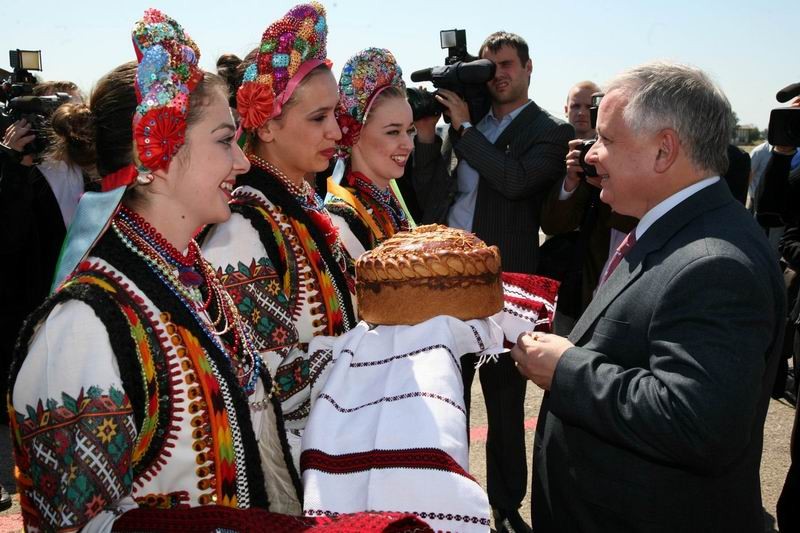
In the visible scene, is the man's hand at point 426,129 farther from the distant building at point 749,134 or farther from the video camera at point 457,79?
the distant building at point 749,134

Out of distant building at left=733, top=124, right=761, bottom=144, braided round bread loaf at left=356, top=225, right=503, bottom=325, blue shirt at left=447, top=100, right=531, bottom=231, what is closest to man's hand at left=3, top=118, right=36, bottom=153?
blue shirt at left=447, top=100, right=531, bottom=231

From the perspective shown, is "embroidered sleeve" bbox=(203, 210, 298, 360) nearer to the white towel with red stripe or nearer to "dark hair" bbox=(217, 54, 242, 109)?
the white towel with red stripe

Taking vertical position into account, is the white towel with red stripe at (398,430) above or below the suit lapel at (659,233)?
below

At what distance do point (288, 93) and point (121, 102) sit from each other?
0.98 meters

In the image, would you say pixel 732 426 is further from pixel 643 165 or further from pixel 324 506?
pixel 324 506

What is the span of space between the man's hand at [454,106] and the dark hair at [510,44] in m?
0.47

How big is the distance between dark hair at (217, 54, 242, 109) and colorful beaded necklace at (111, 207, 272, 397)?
1.11m

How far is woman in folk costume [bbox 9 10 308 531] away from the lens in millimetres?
1480

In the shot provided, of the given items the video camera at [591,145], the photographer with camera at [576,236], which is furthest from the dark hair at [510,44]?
the video camera at [591,145]

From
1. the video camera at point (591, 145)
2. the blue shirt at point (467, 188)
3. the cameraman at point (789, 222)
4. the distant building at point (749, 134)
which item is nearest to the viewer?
the cameraman at point (789, 222)

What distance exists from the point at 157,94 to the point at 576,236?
339cm

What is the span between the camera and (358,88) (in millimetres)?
3336

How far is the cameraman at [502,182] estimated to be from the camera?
4256 mm

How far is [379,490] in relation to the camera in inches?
64.7
